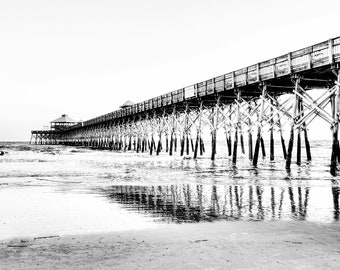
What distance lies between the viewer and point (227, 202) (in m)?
7.12

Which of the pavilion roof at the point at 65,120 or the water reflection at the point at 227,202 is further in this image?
the pavilion roof at the point at 65,120

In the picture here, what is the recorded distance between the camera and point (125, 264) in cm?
326

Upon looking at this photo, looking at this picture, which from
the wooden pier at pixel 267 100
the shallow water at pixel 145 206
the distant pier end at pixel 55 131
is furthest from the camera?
the distant pier end at pixel 55 131

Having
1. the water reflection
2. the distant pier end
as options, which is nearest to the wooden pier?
the water reflection

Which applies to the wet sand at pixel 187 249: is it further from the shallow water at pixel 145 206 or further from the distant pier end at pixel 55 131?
the distant pier end at pixel 55 131

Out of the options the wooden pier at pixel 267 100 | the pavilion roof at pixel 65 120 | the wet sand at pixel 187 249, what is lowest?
the wet sand at pixel 187 249

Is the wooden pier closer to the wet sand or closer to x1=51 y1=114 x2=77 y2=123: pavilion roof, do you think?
the wet sand

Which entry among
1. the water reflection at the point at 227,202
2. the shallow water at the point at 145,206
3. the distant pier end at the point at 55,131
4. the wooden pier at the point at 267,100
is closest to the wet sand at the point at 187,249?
the shallow water at the point at 145,206

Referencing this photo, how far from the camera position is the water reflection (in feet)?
18.8

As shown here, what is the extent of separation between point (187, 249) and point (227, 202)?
3513 mm

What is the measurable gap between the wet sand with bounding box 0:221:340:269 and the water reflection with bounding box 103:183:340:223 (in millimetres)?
841

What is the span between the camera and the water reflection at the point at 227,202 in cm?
573

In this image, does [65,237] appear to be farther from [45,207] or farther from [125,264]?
[45,207]

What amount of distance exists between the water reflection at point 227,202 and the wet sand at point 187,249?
841mm
